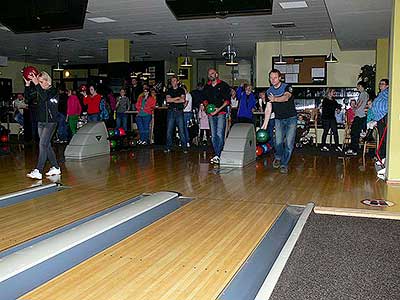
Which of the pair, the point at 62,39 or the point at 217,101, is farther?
the point at 62,39

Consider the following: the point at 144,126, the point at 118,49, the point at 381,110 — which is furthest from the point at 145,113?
the point at 381,110

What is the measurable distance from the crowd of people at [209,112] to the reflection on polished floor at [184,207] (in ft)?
1.47

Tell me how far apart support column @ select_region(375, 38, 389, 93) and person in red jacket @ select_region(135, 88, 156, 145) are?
5339mm

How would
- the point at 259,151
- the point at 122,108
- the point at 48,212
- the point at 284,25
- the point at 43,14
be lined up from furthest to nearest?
Answer: the point at 122,108 < the point at 284,25 < the point at 259,151 < the point at 43,14 < the point at 48,212

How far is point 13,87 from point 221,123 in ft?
47.5

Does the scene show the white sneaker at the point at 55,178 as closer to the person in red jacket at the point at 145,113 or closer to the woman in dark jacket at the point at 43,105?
the woman in dark jacket at the point at 43,105

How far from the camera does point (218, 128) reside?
22.5 feet

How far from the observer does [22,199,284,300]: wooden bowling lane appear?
225 cm

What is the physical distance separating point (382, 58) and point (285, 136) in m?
5.88

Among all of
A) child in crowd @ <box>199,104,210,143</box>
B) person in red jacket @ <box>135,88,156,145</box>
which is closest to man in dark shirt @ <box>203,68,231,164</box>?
person in red jacket @ <box>135,88,156,145</box>

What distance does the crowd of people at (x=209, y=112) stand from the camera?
548 cm

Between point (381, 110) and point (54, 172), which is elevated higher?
point (381, 110)

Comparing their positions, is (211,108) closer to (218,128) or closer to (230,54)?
(218,128)

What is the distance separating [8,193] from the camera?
454 cm
